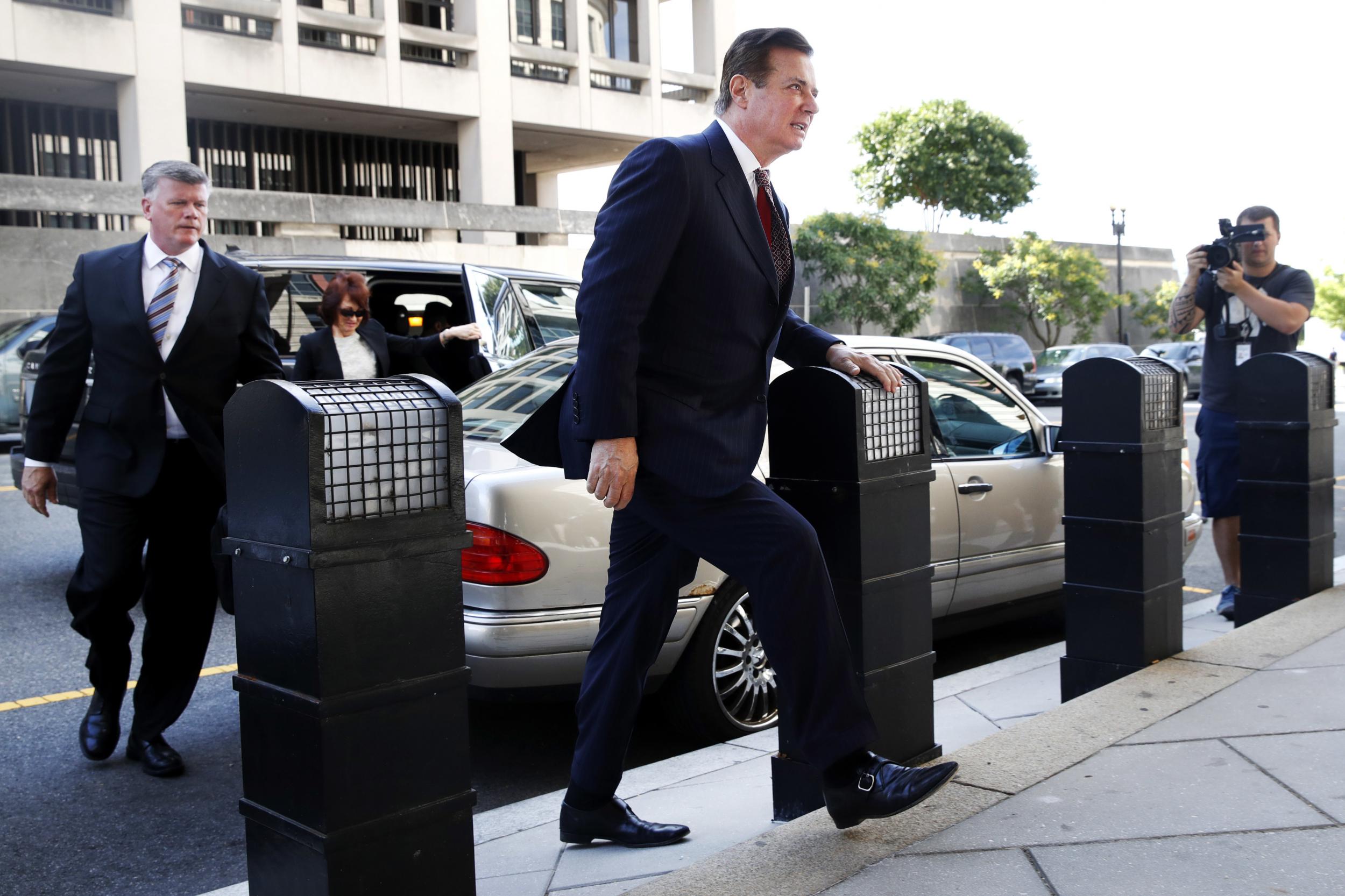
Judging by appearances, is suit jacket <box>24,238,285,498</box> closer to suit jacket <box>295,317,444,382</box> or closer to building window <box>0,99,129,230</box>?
suit jacket <box>295,317,444,382</box>

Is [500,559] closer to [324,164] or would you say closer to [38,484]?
[38,484]

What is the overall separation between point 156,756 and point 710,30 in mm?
31618

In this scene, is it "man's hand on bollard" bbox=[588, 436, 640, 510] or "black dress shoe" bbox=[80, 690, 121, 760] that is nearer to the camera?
"man's hand on bollard" bbox=[588, 436, 640, 510]

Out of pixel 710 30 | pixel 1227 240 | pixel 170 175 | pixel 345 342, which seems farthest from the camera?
pixel 710 30

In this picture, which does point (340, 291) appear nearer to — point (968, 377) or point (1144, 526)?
point (968, 377)

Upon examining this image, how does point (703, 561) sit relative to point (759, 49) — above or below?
below

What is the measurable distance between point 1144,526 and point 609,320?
2.61m

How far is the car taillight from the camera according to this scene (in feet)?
12.9

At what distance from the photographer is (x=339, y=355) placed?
666 cm

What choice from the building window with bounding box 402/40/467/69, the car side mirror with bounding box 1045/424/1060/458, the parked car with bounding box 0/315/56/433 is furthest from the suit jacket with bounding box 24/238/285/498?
the building window with bounding box 402/40/467/69

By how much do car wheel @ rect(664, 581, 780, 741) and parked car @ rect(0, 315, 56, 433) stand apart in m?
11.7

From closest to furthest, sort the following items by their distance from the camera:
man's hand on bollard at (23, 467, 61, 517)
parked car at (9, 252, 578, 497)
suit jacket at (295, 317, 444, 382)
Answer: man's hand on bollard at (23, 467, 61, 517)
suit jacket at (295, 317, 444, 382)
parked car at (9, 252, 578, 497)

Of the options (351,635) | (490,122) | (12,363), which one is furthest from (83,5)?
(351,635)

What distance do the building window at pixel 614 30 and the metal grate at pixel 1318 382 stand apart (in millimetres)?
29778
